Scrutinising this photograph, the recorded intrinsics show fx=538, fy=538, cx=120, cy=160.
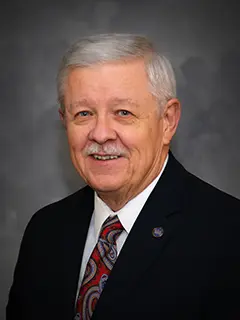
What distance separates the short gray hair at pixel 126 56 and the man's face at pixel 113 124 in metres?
0.02

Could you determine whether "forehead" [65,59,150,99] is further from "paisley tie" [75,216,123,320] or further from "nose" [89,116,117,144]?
"paisley tie" [75,216,123,320]

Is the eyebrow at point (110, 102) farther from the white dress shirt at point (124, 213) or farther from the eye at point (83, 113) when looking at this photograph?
the white dress shirt at point (124, 213)

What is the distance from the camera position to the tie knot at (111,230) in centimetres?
200

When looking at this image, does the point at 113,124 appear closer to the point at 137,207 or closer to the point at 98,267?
the point at 137,207

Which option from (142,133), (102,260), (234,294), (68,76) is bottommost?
(234,294)

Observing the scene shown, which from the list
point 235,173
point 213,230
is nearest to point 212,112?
point 235,173

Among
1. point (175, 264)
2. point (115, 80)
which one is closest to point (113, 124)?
point (115, 80)

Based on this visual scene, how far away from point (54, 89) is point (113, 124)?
616mm

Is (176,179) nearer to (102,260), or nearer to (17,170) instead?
(102,260)

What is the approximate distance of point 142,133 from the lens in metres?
1.88

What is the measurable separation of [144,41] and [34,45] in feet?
2.15

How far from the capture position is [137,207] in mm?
1997

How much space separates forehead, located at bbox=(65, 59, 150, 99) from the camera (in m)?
1.82

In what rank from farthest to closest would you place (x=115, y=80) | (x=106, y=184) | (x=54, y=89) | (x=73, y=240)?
(x=54, y=89) → (x=73, y=240) → (x=106, y=184) → (x=115, y=80)
